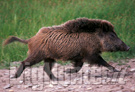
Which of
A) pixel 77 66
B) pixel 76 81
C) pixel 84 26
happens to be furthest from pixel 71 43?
pixel 76 81

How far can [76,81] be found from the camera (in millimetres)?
4371

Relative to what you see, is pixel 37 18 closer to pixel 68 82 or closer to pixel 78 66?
pixel 78 66

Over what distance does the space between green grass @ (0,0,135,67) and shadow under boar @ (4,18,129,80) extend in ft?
4.57

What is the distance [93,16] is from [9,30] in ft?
9.56

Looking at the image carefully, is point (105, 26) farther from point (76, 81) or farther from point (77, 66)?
point (76, 81)

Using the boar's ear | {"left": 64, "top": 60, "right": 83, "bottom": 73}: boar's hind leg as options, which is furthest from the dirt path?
the boar's ear

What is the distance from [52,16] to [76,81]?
4107mm

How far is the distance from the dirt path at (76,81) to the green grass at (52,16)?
3.22ft

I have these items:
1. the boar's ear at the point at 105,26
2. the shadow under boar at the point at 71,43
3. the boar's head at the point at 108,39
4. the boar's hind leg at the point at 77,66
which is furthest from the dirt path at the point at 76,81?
the boar's ear at the point at 105,26

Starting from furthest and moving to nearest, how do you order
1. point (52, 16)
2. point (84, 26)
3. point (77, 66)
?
1. point (52, 16)
2. point (77, 66)
3. point (84, 26)

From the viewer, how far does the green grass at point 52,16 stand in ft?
20.9

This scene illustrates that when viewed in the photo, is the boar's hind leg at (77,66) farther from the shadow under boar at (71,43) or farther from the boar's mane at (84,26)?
the boar's mane at (84,26)

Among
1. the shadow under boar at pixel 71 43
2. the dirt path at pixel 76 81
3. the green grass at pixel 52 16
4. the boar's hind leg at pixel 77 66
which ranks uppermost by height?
the green grass at pixel 52 16

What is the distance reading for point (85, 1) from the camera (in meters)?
9.09
